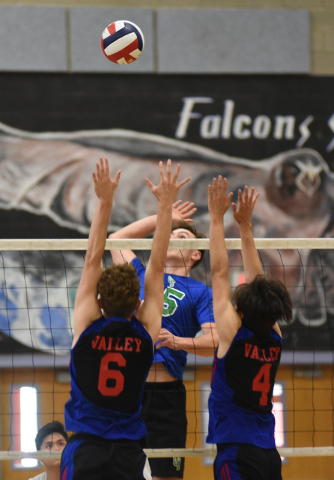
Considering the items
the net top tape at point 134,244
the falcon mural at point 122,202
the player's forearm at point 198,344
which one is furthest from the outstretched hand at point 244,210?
the falcon mural at point 122,202

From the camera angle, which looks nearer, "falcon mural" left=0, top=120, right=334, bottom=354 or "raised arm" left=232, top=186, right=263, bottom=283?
"raised arm" left=232, top=186, right=263, bottom=283

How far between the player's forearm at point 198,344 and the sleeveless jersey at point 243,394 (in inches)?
30.9

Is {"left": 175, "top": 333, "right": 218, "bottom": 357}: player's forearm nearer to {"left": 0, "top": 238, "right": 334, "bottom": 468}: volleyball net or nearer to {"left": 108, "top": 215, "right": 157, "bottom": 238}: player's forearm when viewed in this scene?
{"left": 108, "top": 215, "right": 157, "bottom": 238}: player's forearm

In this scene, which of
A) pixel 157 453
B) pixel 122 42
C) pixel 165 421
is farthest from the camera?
pixel 122 42

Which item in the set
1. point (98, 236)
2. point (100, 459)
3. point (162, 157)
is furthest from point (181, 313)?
point (162, 157)

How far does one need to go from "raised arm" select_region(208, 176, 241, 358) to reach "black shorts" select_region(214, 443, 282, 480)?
478 millimetres

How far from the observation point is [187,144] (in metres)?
7.46

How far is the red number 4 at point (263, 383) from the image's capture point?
292 cm

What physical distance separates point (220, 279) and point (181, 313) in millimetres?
1097

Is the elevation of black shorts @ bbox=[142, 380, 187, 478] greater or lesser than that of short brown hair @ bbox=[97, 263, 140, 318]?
lesser

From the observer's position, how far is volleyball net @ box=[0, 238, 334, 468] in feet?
22.6

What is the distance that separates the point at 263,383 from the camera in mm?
2938

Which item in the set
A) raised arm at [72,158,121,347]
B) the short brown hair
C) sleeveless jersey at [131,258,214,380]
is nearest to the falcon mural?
sleeveless jersey at [131,258,214,380]

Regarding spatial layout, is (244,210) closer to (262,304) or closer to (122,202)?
(262,304)
